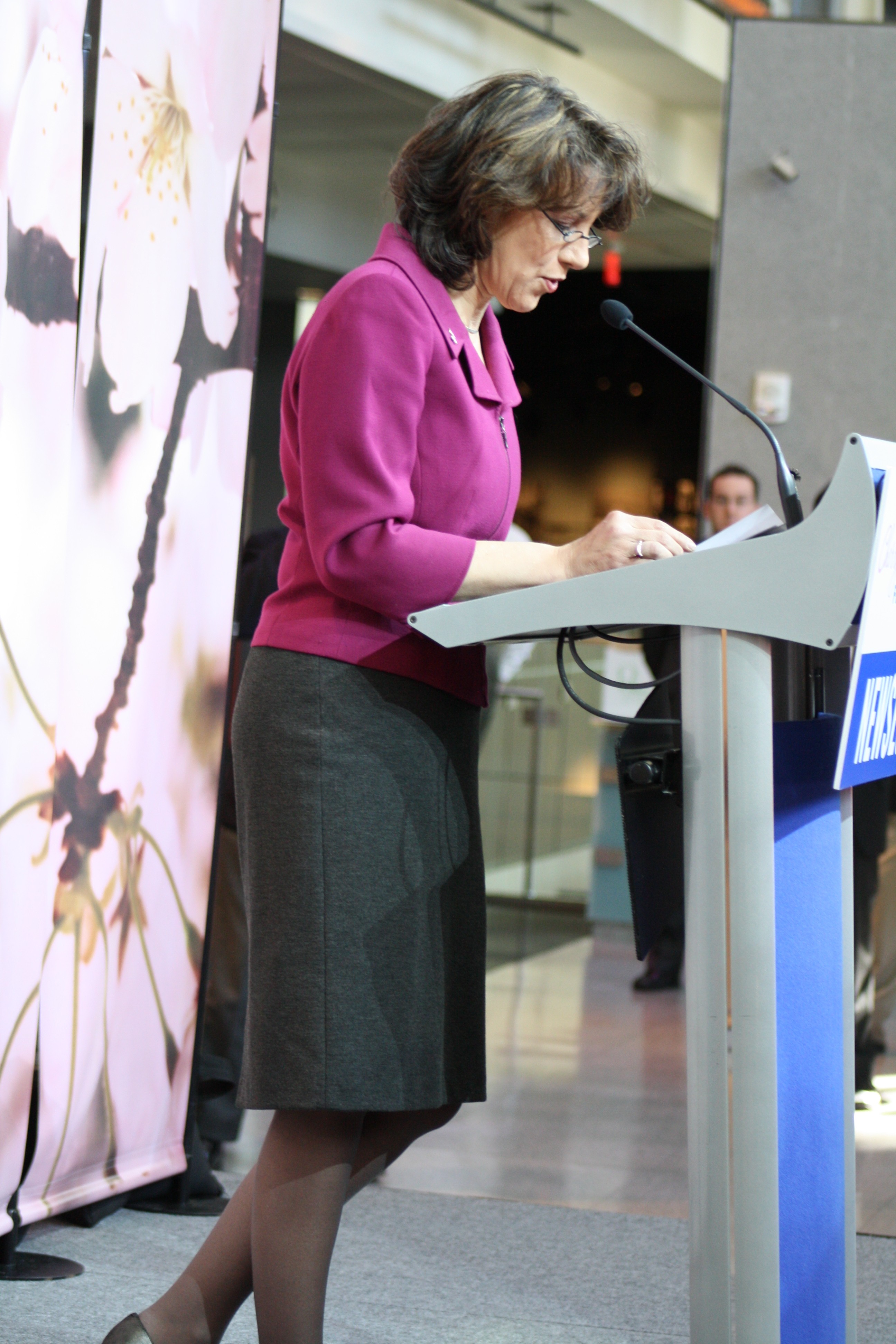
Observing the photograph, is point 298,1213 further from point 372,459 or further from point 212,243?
point 212,243

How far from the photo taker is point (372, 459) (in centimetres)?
132

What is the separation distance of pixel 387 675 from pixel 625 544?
0.90 feet

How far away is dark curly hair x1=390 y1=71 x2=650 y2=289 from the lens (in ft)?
4.69

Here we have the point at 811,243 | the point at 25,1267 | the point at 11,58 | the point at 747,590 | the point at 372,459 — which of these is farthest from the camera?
the point at 811,243

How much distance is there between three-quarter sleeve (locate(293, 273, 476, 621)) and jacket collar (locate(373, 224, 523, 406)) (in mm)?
39

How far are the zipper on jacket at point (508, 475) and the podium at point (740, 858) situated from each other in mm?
232

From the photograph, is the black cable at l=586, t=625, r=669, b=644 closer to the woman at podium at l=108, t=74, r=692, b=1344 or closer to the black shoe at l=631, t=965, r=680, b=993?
the woman at podium at l=108, t=74, r=692, b=1344

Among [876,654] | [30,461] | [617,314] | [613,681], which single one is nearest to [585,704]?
[613,681]

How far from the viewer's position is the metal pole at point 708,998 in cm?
124

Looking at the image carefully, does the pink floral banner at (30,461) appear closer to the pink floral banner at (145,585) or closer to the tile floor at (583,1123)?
the pink floral banner at (145,585)

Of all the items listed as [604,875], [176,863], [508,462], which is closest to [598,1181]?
[176,863]

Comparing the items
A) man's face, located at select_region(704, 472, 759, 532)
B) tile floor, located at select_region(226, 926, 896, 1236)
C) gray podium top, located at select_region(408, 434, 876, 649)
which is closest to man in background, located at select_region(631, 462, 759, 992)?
man's face, located at select_region(704, 472, 759, 532)

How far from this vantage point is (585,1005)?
15.5 feet

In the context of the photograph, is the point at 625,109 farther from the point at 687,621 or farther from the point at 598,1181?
the point at 687,621
